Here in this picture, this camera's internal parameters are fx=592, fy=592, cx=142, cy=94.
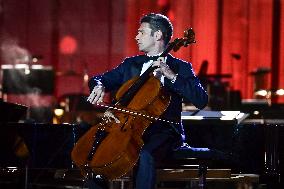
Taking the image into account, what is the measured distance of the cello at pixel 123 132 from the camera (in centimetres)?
317

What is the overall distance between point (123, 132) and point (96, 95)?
436 mm

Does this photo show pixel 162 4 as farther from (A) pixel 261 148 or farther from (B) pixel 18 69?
(A) pixel 261 148

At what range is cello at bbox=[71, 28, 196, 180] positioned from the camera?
3.17 m

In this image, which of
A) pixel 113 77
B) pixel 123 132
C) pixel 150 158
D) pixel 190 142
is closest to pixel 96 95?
pixel 113 77

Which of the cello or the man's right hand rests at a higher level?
the man's right hand

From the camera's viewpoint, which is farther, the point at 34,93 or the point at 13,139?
the point at 34,93

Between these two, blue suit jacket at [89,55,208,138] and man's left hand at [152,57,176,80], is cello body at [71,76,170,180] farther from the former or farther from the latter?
blue suit jacket at [89,55,208,138]

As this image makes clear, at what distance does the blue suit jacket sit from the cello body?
0.59 feet

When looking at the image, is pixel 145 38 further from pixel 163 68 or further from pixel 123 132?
pixel 123 132

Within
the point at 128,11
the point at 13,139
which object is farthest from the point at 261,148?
the point at 128,11

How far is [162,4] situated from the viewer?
977 centimetres

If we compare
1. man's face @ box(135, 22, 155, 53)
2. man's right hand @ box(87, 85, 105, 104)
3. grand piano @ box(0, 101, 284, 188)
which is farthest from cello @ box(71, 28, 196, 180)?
grand piano @ box(0, 101, 284, 188)

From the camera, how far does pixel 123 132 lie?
10.6 ft

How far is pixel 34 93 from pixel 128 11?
280cm
